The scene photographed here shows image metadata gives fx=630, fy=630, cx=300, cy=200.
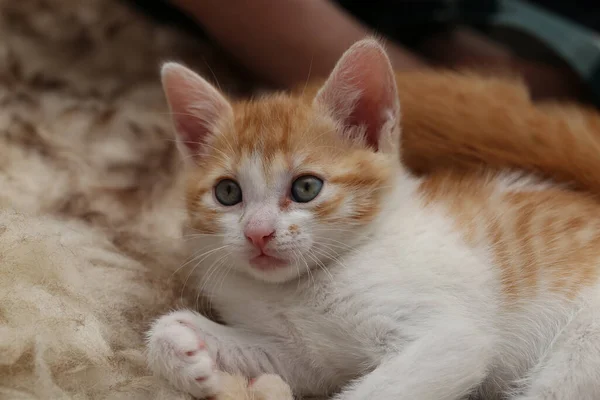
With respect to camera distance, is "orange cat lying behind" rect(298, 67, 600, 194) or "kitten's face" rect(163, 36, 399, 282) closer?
"kitten's face" rect(163, 36, 399, 282)

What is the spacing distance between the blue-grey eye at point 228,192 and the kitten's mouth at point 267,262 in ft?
0.38

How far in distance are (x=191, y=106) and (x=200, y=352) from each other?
17.1 inches

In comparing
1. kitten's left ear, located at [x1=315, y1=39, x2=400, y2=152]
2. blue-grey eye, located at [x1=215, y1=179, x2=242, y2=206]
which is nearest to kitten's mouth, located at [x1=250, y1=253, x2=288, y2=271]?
blue-grey eye, located at [x1=215, y1=179, x2=242, y2=206]

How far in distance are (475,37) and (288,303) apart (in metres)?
1.06

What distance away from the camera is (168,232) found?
1.25 m

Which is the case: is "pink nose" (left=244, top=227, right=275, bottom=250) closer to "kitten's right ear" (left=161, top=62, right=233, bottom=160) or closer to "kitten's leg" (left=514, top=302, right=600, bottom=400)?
"kitten's right ear" (left=161, top=62, right=233, bottom=160)

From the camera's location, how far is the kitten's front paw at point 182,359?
85 centimetres

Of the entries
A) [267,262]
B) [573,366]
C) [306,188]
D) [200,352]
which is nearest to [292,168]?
[306,188]

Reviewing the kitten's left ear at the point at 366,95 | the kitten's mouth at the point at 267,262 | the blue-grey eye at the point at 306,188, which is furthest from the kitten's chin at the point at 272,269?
the kitten's left ear at the point at 366,95

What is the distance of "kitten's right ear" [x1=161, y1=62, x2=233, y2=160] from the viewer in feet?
3.46

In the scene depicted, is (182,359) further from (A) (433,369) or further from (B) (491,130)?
(B) (491,130)

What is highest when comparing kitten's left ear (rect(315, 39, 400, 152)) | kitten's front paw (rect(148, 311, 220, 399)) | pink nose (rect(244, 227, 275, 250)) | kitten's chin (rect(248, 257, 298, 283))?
kitten's left ear (rect(315, 39, 400, 152))

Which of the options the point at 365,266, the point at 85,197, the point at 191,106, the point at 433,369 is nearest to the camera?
the point at 433,369

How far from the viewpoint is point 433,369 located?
0.83m
